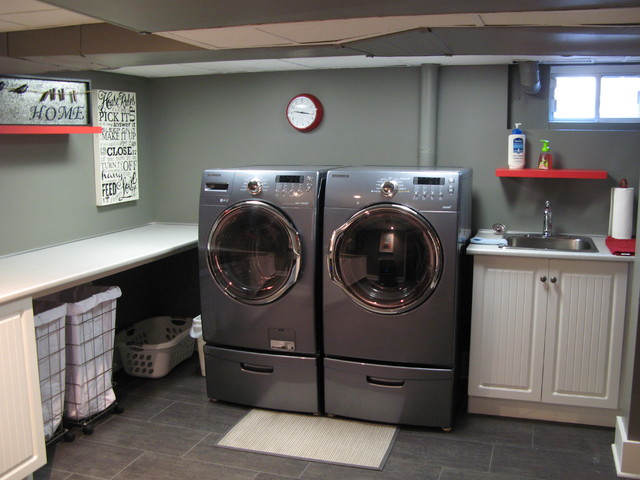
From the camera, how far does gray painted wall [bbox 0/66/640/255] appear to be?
3.73m

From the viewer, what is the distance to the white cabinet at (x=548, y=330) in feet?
11.0

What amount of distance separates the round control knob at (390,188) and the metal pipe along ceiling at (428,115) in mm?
749

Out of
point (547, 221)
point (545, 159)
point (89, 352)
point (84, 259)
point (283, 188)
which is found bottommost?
point (89, 352)

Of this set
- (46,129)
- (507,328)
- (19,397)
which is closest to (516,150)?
(507,328)

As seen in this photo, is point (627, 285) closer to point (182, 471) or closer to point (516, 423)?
point (516, 423)

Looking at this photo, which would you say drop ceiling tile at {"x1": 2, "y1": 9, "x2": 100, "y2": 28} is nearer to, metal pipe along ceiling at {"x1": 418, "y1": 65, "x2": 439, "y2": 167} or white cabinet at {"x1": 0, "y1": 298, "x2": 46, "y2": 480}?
white cabinet at {"x1": 0, "y1": 298, "x2": 46, "y2": 480}

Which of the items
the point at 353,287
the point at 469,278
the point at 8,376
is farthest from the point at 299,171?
the point at 8,376

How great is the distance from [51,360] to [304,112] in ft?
6.94

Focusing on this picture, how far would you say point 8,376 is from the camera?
269 cm

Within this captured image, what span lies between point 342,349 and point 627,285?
1465 millimetres

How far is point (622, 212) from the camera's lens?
359 centimetres

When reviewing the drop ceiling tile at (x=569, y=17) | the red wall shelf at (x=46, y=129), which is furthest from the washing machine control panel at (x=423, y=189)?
the red wall shelf at (x=46, y=129)

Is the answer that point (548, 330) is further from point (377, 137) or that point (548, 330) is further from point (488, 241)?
point (377, 137)

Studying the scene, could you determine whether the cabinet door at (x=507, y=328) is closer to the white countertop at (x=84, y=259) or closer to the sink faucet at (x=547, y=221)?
the sink faucet at (x=547, y=221)
